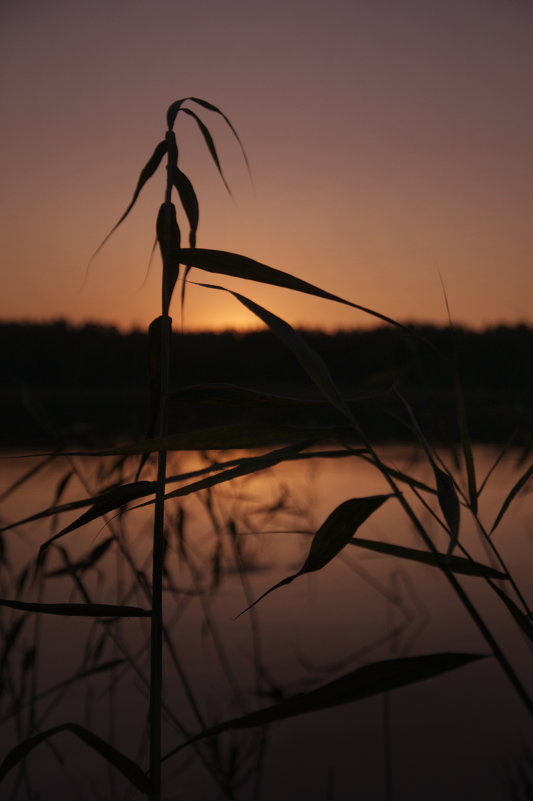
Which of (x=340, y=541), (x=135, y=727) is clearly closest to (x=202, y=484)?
(x=340, y=541)

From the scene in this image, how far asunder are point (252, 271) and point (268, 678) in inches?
57.1

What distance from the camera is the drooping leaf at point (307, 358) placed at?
2.25 ft

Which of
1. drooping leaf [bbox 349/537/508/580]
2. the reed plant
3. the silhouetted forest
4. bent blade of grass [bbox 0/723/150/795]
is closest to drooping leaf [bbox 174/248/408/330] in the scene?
the reed plant

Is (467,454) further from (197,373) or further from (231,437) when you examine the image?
(197,373)

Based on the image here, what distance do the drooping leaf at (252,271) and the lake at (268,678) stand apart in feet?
0.84

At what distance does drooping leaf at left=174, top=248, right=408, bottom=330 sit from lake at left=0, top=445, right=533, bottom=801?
25cm

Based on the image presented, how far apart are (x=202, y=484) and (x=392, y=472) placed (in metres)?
0.19

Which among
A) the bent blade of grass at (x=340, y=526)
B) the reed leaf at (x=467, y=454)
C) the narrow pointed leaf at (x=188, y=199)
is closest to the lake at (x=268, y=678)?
the bent blade of grass at (x=340, y=526)

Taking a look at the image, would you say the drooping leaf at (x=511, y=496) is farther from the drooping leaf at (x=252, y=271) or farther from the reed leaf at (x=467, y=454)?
the drooping leaf at (x=252, y=271)

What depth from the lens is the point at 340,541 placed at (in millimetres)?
750

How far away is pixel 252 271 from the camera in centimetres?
74

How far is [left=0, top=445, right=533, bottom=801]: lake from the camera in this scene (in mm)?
1465

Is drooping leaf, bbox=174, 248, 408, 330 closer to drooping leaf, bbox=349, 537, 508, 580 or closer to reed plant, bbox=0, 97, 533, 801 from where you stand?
reed plant, bbox=0, 97, 533, 801

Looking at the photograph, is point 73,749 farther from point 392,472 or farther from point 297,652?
point 392,472
